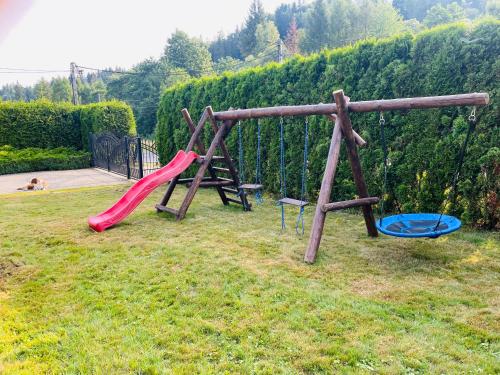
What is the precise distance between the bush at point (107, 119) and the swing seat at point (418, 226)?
13539 millimetres

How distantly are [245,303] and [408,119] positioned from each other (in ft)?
12.7

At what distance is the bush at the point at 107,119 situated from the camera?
1552 cm

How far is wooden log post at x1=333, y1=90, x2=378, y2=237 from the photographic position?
13.3 feet

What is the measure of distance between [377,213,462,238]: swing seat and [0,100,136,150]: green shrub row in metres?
14.1

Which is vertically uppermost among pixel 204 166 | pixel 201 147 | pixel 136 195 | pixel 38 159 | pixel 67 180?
pixel 201 147

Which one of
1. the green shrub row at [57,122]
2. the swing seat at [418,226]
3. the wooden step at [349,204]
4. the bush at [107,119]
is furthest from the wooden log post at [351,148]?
the green shrub row at [57,122]

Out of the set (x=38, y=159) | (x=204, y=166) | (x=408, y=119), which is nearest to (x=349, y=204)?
(x=408, y=119)

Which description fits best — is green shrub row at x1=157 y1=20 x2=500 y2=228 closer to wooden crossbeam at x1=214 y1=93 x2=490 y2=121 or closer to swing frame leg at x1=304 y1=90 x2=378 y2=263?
swing frame leg at x1=304 y1=90 x2=378 y2=263

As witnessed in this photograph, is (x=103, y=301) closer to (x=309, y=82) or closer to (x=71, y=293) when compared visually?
(x=71, y=293)

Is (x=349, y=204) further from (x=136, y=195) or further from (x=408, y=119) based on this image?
(x=136, y=195)

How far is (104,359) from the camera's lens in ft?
7.38

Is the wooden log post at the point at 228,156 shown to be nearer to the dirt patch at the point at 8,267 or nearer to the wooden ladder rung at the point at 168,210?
the wooden ladder rung at the point at 168,210

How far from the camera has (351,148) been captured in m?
4.30

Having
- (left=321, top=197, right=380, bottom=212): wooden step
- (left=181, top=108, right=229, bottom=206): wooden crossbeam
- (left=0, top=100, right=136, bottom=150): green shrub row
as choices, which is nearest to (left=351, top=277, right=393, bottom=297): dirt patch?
(left=321, top=197, right=380, bottom=212): wooden step
